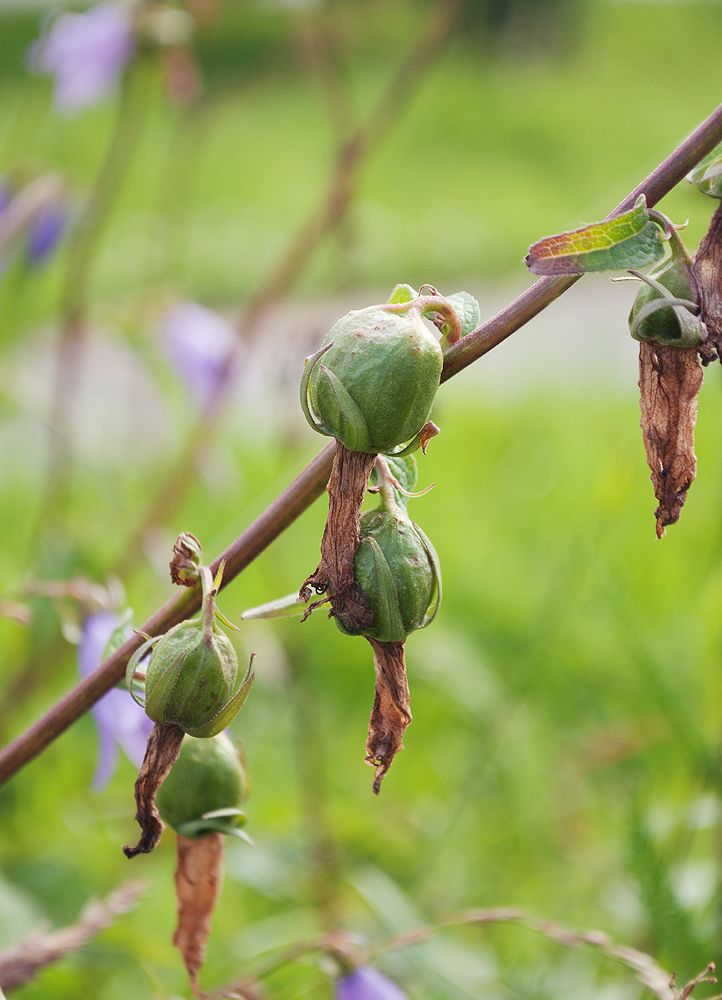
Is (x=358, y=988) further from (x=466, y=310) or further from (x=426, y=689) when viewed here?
(x=426, y=689)

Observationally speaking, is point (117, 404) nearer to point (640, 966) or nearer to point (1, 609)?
point (1, 609)

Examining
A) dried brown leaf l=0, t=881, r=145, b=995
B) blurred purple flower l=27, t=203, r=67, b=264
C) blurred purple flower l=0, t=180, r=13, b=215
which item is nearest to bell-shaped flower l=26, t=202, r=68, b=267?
blurred purple flower l=27, t=203, r=67, b=264

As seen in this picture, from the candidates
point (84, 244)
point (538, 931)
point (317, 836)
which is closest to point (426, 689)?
point (317, 836)

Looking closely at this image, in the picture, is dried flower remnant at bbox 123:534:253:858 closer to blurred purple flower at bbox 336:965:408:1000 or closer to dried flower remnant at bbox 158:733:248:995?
dried flower remnant at bbox 158:733:248:995

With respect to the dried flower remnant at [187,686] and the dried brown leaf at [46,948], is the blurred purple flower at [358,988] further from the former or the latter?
the dried flower remnant at [187,686]

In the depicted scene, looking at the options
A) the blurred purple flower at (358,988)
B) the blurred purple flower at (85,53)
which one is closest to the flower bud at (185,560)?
the blurred purple flower at (358,988)

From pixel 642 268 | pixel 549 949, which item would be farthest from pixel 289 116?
pixel 642 268
